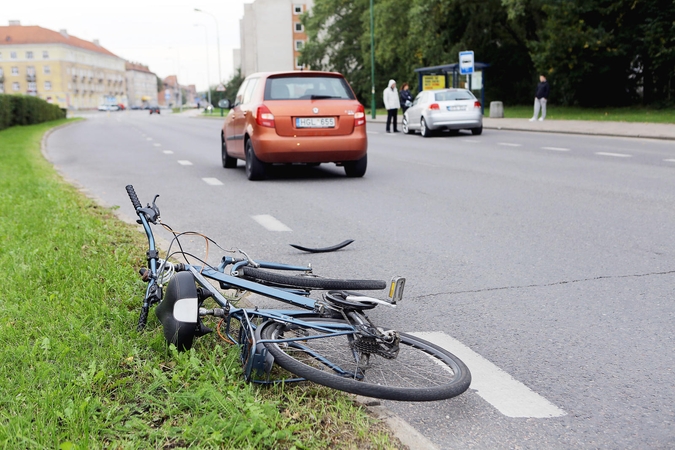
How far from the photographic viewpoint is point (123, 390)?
3.12 meters

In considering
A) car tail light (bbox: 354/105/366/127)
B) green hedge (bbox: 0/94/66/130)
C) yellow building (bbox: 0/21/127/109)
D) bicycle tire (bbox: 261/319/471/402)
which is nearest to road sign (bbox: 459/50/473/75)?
green hedge (bbox: 0/94/66/130)

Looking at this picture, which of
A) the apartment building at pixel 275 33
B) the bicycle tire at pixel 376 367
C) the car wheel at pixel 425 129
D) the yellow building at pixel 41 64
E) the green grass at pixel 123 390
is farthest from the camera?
the yellow building at pixel 41 64

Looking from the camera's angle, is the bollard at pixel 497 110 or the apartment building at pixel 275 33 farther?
the apartment building at pixel 275 33

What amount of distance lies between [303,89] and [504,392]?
29.6 ft

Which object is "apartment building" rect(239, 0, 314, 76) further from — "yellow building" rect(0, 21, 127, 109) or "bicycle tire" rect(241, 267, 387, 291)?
"bicycle tire" rect(241, 267, 387, 291)

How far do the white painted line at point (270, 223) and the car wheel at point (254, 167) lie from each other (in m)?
3.51

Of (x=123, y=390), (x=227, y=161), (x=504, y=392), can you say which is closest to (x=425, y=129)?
(x=227, y=161)

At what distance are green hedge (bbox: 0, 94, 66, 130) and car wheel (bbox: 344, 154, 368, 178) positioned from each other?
89.9 feet

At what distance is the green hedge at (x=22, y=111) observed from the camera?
36.4m

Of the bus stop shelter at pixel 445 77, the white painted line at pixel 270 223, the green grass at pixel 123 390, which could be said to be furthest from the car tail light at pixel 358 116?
the bus stop shelter at pixel 445 77

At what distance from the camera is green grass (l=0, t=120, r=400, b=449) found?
2715 millimetres

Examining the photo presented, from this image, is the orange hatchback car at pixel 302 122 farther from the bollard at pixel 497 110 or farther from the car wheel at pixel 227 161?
the bollard at pixel 497 110

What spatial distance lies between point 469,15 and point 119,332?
4629 cm

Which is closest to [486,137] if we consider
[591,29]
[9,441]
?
[591,29]
